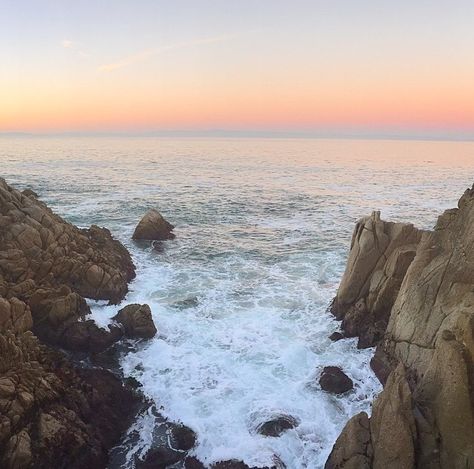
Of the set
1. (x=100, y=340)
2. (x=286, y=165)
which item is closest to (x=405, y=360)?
(x=100, y=340)

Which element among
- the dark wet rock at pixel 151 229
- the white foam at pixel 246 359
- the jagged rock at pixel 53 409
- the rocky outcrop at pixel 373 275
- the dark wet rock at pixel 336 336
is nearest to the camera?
the jagged rock at pixel 53 409

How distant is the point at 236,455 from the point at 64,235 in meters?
20.5

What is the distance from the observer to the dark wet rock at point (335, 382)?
22188mm

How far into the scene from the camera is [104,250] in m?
35.8

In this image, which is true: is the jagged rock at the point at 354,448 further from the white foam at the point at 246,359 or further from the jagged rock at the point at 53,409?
the jagged rock at the point at 53,409

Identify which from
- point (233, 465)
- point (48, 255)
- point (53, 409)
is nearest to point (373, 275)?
point (233, 465)

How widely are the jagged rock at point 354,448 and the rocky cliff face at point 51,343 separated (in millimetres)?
9530

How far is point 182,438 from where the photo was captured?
19000 mm

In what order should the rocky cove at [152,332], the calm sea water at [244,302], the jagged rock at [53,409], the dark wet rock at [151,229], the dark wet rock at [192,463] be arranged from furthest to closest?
the dark wet rock at [151,229]
the calm sea water at [244,302]
the dark wet rock at [192,463]
the jagged rock at [53,409]
the rocky cove at [152,332]

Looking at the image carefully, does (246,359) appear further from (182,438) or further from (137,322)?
(137,322)

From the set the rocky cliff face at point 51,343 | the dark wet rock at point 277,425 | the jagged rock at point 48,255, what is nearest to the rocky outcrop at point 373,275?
the dark wet rock at point 277,425

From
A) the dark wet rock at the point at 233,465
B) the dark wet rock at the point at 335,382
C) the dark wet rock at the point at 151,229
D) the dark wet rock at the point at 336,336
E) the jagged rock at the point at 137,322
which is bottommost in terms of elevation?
the dark wet rock at the point at 233,465

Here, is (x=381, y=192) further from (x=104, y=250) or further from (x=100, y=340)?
(x=100, y=340)

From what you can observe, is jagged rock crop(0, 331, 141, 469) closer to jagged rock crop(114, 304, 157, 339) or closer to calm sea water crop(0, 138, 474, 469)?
calm sea water crop(0, 138, 474, 469)
